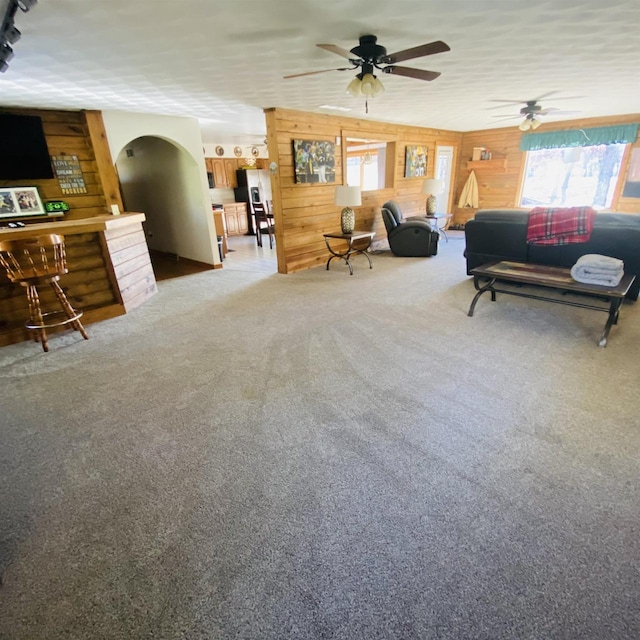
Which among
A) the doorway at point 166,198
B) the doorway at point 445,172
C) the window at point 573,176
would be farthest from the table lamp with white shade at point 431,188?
the doorway at point 166,198

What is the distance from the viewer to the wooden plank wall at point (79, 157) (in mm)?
4020

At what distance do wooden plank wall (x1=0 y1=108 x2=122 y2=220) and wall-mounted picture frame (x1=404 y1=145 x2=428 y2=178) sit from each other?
17.7 feet

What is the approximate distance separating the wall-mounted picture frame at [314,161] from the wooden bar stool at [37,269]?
3165 millimetres

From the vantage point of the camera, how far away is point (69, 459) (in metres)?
1.77

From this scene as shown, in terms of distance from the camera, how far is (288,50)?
2.56 m

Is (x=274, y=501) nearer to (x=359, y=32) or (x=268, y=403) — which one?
(x=268, y=403)

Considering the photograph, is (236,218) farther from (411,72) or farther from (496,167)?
(411,72)

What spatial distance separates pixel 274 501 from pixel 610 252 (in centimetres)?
388

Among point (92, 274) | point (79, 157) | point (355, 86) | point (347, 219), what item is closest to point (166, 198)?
point (79, 157)

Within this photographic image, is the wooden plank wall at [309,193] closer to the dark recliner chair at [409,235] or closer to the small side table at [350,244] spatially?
the small side table at [350,244]

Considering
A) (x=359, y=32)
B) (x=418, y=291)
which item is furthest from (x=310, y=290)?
(x=359, y=32)

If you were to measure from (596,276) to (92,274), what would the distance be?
4660mm

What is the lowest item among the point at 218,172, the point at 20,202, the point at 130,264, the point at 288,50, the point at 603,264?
the point at 130,264

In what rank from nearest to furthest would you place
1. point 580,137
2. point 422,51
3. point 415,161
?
point 422,51, point 580,137, point 415,161
